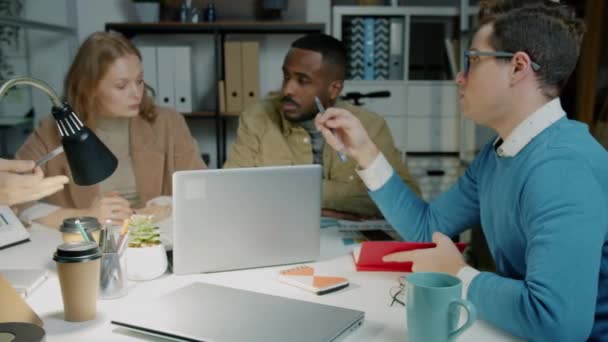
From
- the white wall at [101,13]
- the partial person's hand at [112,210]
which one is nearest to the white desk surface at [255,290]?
the partial person's hand at [112,210]

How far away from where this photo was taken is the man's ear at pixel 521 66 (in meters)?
1.12

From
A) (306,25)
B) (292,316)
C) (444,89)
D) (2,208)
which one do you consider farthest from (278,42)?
(292,316)

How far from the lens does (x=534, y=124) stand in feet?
3.64

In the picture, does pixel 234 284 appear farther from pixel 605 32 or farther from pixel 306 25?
pixel 306 25

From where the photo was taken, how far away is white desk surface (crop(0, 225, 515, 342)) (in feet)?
3.00

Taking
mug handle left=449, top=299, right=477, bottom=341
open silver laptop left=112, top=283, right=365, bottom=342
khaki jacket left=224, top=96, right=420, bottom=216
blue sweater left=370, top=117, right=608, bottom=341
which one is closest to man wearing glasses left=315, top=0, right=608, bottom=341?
blue sweater left=370, top=117, right=608, bottom=341

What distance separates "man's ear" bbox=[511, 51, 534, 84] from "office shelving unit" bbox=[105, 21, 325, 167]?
226cm

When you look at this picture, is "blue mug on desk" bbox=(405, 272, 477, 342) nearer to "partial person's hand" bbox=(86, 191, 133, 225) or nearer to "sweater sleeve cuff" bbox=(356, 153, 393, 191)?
"sweater sleeve cuff" bbox=(356, 153, 393, 191)

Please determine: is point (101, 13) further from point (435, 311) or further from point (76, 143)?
point (435, 311)

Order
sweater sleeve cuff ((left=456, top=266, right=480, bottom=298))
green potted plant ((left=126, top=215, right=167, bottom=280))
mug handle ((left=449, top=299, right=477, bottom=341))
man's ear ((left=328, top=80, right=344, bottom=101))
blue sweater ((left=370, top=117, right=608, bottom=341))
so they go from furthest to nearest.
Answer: man's ear ((left=328, top=80, right=344, bottom=101)) → green potted plant ((left=126, top=215, right=167, bottom=280)) → sweater sleeve cuff ((left=456, top=266, right=480, bottom=298)) → blue sweater ((left=370, top=117, right=608, bottom=341)) → mug handle ((left=449, top=299, right=477, bottom=341))

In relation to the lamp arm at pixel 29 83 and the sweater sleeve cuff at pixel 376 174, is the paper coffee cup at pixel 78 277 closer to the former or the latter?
the lamp arm at pixel 29 83

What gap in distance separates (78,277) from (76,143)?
23 cm

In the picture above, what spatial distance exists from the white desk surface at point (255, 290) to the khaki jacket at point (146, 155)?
0.61 metres

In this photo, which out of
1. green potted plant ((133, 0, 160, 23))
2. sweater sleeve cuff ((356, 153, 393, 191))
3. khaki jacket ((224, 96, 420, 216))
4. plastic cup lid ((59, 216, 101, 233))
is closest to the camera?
plastic cup lid ((59, 216, 101, 233))
